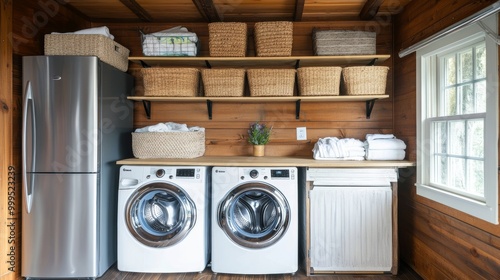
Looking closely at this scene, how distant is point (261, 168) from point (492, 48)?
1583mm

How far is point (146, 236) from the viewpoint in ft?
7.79

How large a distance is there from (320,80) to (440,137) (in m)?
0.98

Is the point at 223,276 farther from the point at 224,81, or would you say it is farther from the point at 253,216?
the point at 224,81

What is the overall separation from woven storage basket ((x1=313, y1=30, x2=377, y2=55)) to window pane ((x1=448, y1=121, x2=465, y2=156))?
3.06ft

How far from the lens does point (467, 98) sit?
1.94 meters

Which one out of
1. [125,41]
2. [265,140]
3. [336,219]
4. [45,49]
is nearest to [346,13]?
[265,140]

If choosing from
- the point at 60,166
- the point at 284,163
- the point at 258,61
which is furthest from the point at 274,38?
the point at 60,166

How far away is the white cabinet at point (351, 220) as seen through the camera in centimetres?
234

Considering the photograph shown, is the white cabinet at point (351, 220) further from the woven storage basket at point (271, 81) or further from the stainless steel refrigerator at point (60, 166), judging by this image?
the stainless steel refrigerator at point (60, 166)

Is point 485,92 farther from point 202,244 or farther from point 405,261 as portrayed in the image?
point 202,244

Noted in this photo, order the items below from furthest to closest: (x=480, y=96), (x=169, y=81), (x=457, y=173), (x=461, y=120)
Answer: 1. (x=169, y=81)
2. (x=457, y=173)
3. (x=461, y=120)
4. (x=480, y=96)

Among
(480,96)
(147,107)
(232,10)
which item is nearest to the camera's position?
(480,96)

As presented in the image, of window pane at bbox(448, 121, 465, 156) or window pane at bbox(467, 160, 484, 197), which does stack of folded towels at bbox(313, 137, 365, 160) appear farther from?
window pane at bbox(467, 160, 484, 197)

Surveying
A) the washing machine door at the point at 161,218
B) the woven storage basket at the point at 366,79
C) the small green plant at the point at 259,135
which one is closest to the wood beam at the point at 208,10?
the small green plant at the point at 259,135
